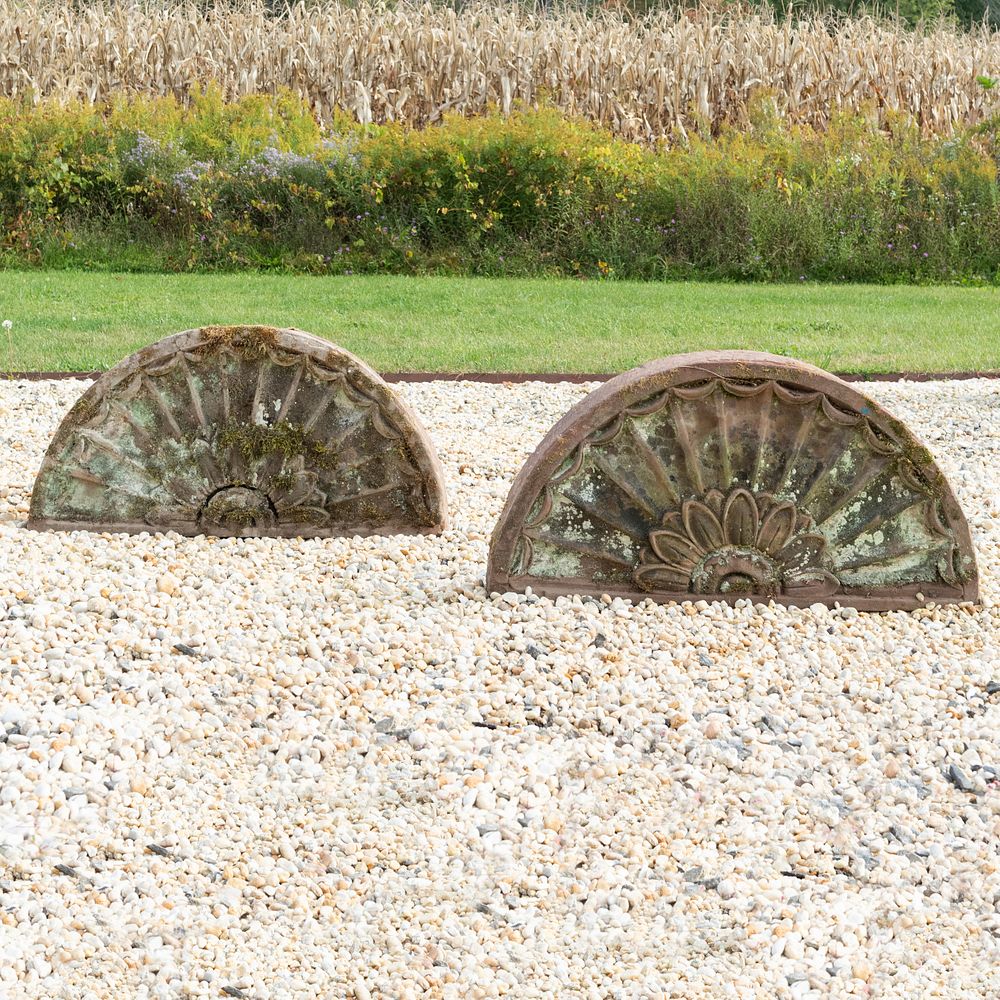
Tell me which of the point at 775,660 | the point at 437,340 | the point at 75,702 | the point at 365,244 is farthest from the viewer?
the point at 365,244

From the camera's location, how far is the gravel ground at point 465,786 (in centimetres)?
228

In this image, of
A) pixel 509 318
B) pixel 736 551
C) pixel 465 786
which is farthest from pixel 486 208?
pixel 465 786

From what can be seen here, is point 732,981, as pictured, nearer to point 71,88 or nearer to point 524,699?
point 524,699

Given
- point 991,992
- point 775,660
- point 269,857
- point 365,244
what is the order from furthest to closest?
point 365,244
point 775,660
point 269,857
point 991,992

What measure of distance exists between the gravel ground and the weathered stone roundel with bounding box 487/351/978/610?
0.37 ft

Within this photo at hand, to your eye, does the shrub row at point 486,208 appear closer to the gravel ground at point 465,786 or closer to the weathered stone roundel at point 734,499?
the gravel ground at point 465,786

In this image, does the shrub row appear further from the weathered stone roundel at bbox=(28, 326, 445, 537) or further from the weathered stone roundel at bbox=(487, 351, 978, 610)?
the weathered stone roundel at bbox=(487, 351, 978, 610)

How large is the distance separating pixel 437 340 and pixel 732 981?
256 inches

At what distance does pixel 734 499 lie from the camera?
3.62 metres

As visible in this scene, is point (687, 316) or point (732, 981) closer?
point (732, 981)

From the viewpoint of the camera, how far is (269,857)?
2555 mm

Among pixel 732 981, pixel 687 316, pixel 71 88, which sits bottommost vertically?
pixel 732 981

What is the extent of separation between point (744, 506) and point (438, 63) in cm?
1250

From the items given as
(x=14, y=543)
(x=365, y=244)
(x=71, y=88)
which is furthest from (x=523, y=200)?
(x=14, y=543)
